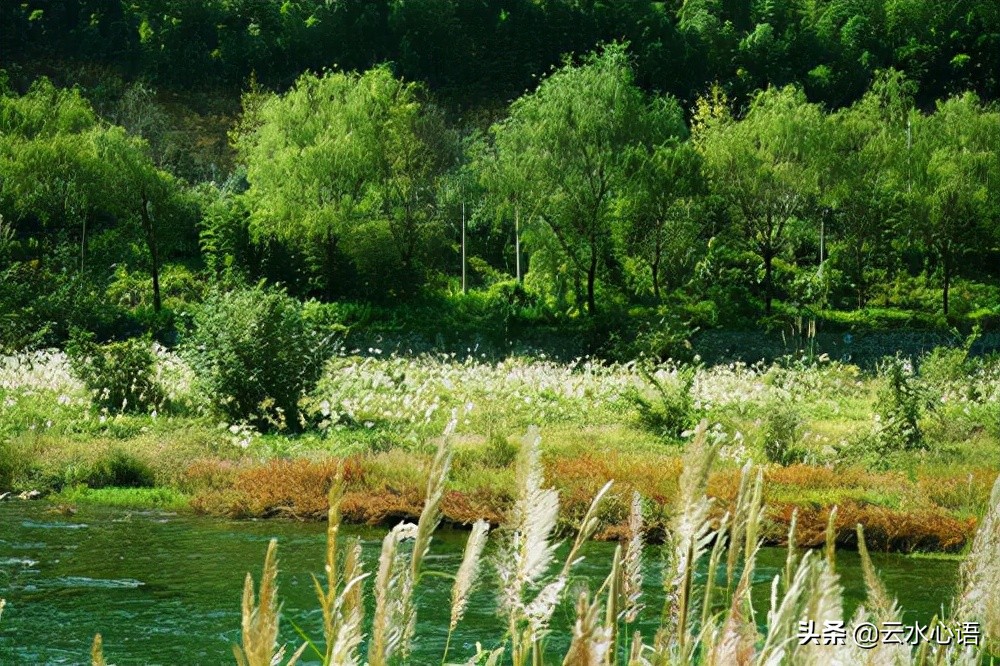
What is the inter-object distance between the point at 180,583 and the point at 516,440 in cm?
602

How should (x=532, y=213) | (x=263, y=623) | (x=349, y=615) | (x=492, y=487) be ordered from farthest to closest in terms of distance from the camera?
1. (x=532, y=213)
2. (x=492, y=487)
3. (x=349, y=615)
4. (x=263, y=623)

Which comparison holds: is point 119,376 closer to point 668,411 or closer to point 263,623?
point 668,411

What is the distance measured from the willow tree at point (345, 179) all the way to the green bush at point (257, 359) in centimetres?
1617

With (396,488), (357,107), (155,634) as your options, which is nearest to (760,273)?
(357,107)

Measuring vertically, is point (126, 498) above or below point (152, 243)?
below

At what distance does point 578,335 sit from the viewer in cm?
2981

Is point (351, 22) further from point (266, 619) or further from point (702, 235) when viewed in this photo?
point (266, 619)

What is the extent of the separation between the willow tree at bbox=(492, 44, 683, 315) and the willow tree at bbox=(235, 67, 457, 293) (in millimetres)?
3651

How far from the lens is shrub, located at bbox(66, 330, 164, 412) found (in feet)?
55.6

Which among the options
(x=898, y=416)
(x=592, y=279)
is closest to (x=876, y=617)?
(x=898, y=416)

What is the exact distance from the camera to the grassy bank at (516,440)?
11.7 m

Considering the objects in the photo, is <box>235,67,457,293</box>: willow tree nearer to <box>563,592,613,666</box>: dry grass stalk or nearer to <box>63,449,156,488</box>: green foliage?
<box>63,449,156,488</box>: green foliage

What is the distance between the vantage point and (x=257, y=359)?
1642cm

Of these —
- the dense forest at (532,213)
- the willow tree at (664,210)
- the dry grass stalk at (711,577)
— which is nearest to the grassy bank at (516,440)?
the dense forest at (532,213)
